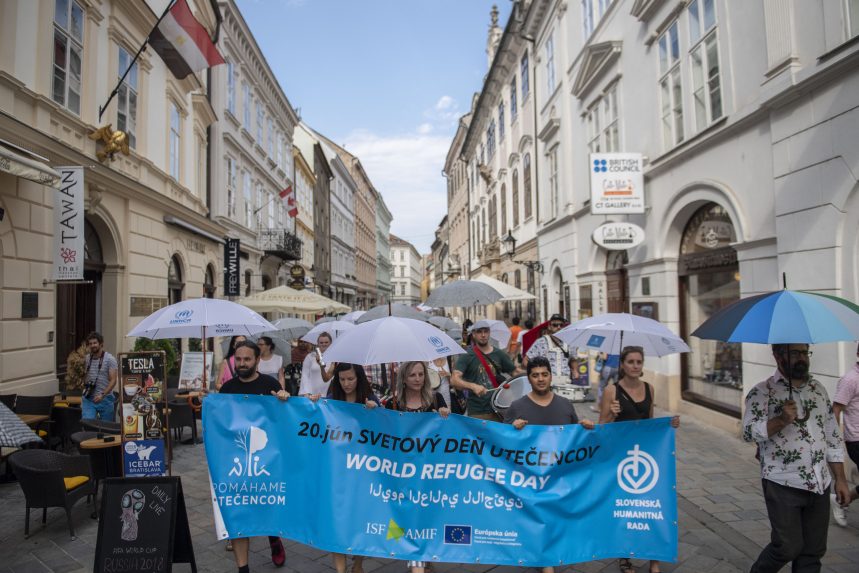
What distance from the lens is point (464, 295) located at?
36.2 ft

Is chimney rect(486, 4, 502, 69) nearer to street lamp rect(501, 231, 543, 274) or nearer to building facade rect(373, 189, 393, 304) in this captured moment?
street lamp rect(501, 231, 543, 274)

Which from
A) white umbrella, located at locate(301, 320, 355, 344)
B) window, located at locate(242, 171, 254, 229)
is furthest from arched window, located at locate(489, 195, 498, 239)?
white umbrella, located at locate(301, 320, 355, 344)

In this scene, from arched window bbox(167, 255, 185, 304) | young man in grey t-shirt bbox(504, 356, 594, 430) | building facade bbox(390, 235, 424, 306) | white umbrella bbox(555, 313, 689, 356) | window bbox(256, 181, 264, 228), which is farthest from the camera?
building facade bbox(390, 235, 424, 306)

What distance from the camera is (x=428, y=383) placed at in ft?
14.7

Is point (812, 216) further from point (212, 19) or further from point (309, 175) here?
point (309, 175)

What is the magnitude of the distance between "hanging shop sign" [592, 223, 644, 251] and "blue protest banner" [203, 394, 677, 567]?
26.4 feet

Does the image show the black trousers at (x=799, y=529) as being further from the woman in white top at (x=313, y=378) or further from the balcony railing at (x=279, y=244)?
the balcony railing at (x=279, y=244)

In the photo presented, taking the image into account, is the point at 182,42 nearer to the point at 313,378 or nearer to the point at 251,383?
the point at 313,378

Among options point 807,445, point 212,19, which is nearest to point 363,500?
point 807,445

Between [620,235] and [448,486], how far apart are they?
29.1 ft

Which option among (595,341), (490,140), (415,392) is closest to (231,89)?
(490,140)

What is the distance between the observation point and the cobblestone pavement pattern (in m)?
4.43

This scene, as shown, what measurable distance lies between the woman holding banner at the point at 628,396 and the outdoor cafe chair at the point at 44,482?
15.8 feet

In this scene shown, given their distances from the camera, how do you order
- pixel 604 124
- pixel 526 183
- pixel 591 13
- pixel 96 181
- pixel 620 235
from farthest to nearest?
pixel 526 183
pixel 591 13
pixel 604 124
pixel 620 235
pixel 96 181
